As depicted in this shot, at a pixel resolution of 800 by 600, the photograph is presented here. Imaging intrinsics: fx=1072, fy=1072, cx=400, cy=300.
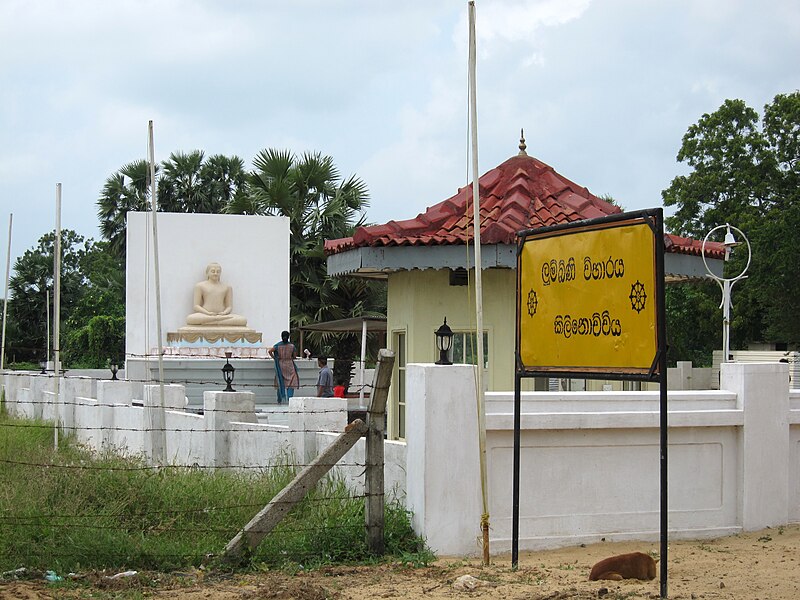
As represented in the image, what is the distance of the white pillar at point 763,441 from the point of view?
1100 cm

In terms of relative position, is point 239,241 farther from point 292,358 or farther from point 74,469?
point 74,469

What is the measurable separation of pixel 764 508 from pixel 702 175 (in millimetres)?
31792

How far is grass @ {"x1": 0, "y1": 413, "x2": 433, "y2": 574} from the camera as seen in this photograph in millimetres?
8859

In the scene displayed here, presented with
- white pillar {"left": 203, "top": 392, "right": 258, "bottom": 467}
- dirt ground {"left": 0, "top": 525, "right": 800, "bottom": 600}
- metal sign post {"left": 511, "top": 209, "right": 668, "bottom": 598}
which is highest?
metal sign post {"left": 511, "top": 209, "right": 668, "bottom": 598}

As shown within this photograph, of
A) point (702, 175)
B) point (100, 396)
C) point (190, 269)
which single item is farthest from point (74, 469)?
point (702, 175)

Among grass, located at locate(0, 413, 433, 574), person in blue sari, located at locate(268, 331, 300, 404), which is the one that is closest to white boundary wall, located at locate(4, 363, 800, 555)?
grass, located at locate(0, 413, 433, 574)

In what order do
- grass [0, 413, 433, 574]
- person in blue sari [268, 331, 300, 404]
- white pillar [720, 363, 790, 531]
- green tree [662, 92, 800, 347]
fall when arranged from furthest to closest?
green tree [662, 92, 800, 347] < person in blue sari [268, 331, 300, 404] < white pillar [720, 363, 790, 531] < grass [0, 413, 433, 574]

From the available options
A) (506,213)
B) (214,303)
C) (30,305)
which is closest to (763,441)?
(506,213)

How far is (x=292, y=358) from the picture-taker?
2573cm

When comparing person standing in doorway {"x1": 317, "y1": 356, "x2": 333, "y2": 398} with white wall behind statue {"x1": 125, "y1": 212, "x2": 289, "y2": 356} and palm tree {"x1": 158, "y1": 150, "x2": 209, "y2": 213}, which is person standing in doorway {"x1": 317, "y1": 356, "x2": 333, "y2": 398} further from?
palm tree {"x1": 158, "y1": 150, "x2": 209, "y2": 213}

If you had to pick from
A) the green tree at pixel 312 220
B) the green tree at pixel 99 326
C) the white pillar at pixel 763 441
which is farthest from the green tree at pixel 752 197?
the white pillar at pixel 763 441

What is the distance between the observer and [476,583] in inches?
326

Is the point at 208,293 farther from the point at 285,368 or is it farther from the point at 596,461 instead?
the point at 596,461

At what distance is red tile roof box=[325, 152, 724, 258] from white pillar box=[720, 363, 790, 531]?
8.70 ft
